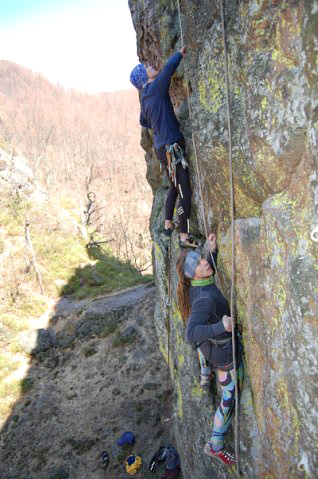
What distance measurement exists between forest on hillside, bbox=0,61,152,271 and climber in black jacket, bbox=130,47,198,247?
20.2 metres

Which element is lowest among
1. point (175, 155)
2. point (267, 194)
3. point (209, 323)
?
point (209, 323)

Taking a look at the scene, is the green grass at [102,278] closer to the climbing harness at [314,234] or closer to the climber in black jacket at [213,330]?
the climber in black jacket at [213,330]

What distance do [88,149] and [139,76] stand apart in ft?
181

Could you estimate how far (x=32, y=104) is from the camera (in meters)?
72.8

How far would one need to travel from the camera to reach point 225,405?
3.94 m

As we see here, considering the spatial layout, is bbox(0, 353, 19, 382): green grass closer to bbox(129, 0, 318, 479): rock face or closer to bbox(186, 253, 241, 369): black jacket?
bbox(129, 0, 318, 479): rock face

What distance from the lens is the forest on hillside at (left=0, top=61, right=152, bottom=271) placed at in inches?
1238

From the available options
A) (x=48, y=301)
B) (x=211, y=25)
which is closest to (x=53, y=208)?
(x=48, y=301)

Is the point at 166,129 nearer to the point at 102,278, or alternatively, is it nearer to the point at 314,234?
the point at 314,234

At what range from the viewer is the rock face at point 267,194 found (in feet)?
8.13

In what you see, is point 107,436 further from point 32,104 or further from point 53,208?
point 32,104

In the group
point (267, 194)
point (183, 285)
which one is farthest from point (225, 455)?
point (267, 194)

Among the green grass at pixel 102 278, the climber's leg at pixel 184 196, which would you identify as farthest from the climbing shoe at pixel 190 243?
the green grass at pixel 102 278

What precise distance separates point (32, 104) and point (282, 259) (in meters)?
79.9
